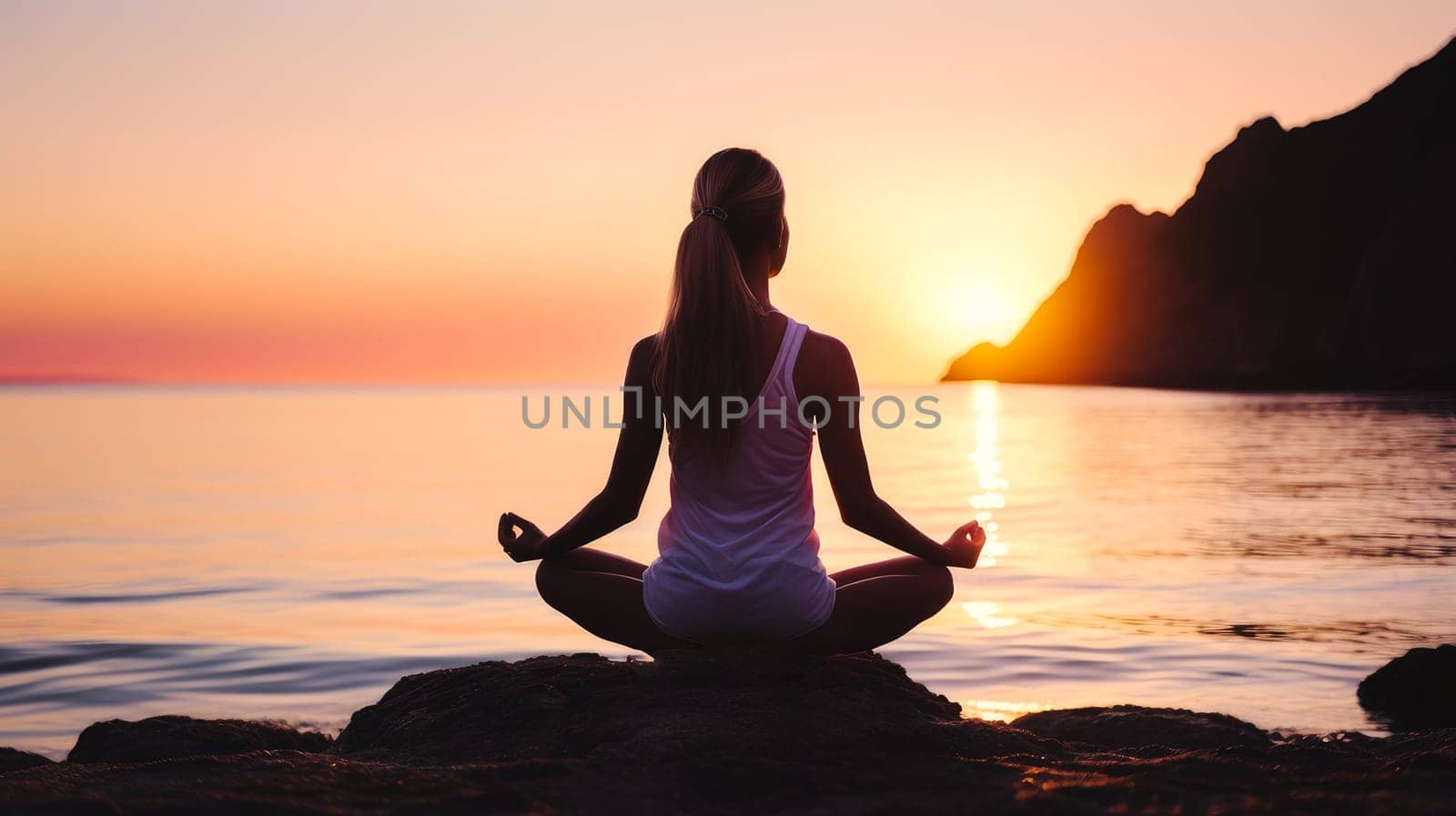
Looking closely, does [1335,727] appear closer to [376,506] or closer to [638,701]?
[638,701]

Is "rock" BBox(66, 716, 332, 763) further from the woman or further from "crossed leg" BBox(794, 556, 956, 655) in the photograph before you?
"crossed leg" BBox(794, 556, 956, 655)

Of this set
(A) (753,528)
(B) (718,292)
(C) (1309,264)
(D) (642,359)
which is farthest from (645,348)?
(C) (1309,264)

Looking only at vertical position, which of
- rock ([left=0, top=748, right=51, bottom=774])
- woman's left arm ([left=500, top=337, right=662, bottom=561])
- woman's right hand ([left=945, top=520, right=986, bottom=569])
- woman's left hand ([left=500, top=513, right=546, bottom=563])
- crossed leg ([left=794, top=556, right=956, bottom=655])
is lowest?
rock ([left=0, top=748, right=51, bottom=774])

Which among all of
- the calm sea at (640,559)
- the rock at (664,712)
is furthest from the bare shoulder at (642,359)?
the calm sea at (640,559)

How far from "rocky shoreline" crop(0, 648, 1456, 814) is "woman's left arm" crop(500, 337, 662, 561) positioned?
501mm

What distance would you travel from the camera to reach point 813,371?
3809mm

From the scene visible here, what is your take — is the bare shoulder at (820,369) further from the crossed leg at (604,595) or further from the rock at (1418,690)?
the rock at (1418,690)

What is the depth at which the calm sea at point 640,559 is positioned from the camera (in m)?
8.58

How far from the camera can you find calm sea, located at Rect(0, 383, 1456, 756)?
8.58 metres

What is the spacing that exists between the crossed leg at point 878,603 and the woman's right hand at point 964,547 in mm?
98

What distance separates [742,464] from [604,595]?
770 mm

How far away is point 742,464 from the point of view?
3.81m

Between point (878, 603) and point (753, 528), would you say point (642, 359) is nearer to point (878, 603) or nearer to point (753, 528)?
point (753, 528)

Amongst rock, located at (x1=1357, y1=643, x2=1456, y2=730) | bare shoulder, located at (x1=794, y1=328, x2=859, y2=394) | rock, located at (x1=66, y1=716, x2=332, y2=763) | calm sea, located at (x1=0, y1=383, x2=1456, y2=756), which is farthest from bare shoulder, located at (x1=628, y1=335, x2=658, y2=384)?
rock, located at (x1=1357, y1=643, x2=1456, y2=730)
